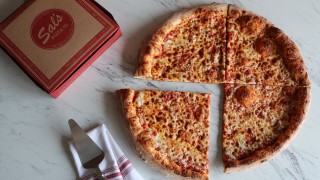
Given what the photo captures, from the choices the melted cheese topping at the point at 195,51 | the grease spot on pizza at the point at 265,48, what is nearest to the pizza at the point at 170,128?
the melted cheese topping at the point at 195,51

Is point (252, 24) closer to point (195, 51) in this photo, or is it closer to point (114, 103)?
point (195, 51)

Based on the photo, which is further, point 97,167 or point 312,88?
point 312,88

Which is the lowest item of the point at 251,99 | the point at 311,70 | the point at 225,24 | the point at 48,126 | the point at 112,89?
the point at 48,126

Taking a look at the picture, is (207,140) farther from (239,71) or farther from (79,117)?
(79,117)

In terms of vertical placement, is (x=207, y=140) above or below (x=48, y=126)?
above

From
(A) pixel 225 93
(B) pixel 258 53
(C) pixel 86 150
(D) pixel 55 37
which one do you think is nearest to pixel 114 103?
(C) pixel 86 150

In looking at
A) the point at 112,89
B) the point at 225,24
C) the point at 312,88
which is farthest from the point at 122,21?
the point at 312,88

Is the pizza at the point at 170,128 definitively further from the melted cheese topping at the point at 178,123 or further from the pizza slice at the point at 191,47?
the pizza slice at the point at 191,47
